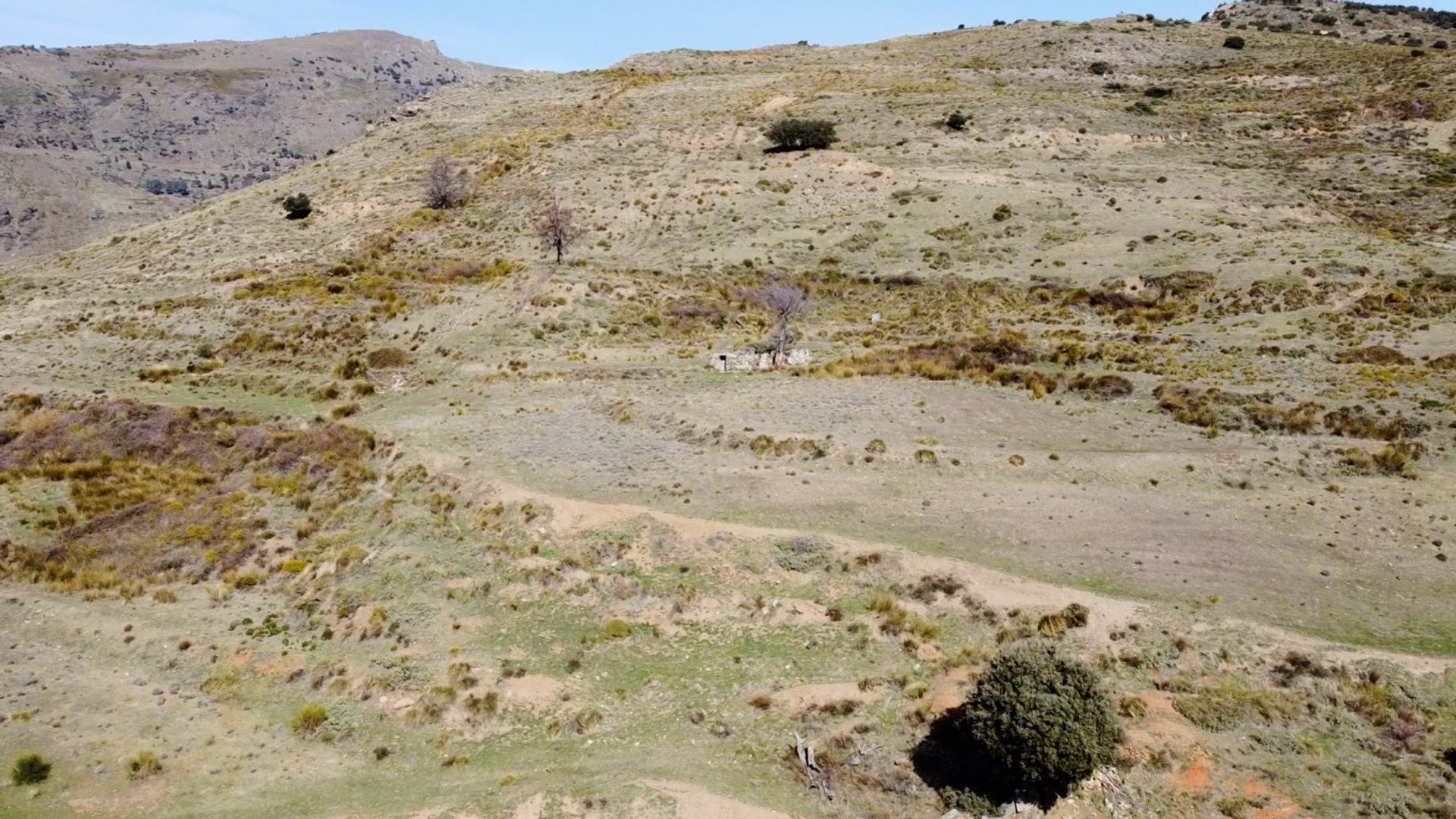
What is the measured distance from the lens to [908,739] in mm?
16328

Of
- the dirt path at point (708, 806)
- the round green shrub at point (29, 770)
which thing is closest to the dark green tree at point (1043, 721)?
the dirt path at point (708, 806)

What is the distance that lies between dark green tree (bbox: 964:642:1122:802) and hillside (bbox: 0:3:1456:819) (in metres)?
0.60

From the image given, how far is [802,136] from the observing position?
74.6 metres

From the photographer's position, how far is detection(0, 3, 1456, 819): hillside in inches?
650

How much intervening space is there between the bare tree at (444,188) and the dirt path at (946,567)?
151 feet

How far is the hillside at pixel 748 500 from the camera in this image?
16.5 m

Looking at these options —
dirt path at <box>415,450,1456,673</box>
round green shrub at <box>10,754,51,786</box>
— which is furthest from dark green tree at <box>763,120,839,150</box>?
round green shrub at <box>10,754,51,786</box>

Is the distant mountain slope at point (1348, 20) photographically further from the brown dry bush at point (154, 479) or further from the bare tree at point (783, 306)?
the brown dry bush at point (154, 479)

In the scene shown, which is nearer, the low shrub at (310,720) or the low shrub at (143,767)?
the low shrub at (143,767)

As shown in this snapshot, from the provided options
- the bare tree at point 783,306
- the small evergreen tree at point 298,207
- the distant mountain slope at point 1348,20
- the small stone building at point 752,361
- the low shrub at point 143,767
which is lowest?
the low shrub at point 143,767

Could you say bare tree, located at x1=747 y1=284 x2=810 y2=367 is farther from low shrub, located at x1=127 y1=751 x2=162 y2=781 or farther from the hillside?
low shrub, located at x1=127 y1=751 x2=162 y2=781

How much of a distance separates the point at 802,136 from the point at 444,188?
1256 inches

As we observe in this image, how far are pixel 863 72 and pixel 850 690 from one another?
319 ft

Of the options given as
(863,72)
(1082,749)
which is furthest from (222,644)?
(863,72)
